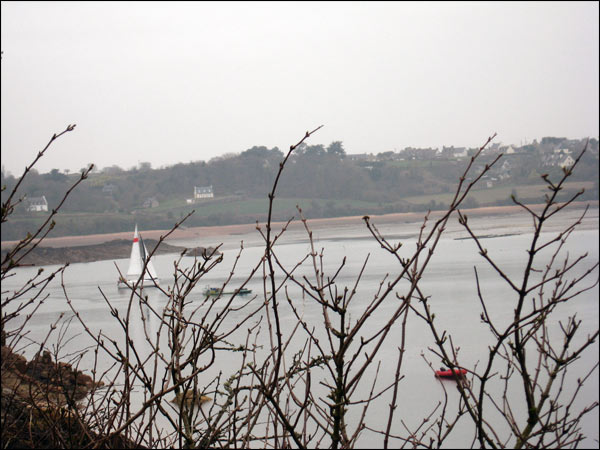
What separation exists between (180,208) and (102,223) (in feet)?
17.2

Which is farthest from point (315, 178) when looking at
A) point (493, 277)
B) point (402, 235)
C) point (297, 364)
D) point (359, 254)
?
point (297, 364)

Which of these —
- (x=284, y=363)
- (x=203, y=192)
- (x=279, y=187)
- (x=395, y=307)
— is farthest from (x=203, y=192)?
(x=284, y=363)

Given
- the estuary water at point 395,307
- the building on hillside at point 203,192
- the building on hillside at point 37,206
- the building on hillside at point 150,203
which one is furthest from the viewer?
the building on hillside at point 203,192

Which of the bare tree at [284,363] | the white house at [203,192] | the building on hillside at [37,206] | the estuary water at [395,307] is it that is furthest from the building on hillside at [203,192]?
the bare tree at [284,363]

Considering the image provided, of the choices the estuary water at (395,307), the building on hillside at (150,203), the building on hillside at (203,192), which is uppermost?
the building on hillside at (203,192)

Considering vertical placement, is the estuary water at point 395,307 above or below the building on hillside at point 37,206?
below

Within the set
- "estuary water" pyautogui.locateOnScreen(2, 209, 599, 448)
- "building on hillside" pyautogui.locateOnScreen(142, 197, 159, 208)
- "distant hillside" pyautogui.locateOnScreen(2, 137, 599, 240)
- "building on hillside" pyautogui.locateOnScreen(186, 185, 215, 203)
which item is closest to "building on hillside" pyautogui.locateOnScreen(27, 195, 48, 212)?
"distant hillside" pyautogui.locateOnScreen(2, 137, 599, 240)

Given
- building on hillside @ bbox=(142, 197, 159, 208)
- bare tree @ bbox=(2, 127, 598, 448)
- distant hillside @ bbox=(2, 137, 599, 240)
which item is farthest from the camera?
building on hillside @ bbox=(142, 197, 159, 208)

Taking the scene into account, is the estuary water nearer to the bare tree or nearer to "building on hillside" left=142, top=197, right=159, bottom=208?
the bare tree

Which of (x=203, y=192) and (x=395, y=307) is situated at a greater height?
(x=203, y=192)

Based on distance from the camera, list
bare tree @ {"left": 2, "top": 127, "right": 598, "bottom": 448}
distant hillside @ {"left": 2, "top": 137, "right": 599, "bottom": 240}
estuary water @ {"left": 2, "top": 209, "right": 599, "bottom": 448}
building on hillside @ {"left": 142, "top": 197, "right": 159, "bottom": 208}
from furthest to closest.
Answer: building on hillside @ {"left": 142, "top": 197, "right": 159, "bottom": 208} → distant hillside @ {"left": 2, "top": 137, "right": 599, "bottom": 240} → estuary water @ {"left": 2, "top": 209, "right": 599, "bottom": 448} → bare tree @ {"left": 2, "top": 127, "right": 598, "bottom": 448}

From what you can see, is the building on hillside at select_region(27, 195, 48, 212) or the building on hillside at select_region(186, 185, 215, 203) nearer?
the building on hillside at select_region(27, 195, 48, 212)

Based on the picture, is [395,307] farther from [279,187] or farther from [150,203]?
[279,187]

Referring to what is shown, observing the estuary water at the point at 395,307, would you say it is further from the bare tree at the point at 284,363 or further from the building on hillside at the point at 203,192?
the building on hillside at the point at 203,192
